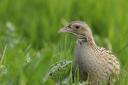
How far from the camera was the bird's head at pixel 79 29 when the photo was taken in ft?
23.1

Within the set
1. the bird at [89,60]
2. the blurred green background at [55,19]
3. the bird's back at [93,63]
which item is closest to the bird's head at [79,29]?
the bird at [89,60]

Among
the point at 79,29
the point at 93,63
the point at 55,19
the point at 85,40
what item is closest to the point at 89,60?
the point at 93,63

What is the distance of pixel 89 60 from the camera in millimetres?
6867

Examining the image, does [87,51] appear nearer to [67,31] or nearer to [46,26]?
[67,31]

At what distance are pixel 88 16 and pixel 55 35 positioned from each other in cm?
71

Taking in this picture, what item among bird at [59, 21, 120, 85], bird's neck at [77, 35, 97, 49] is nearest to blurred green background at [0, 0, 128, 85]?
bird at [59, 21, 120, 85]

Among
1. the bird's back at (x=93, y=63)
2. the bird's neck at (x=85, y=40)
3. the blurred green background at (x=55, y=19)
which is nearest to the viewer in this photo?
the bird's back at (x=93, y=63)

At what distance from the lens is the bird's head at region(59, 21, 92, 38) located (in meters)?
7.05

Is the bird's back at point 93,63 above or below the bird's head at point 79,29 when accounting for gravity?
below

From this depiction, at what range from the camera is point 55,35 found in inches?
434

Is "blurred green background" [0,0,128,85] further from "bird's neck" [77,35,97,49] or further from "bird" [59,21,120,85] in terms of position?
"bird's neck" [77,35,97,49]

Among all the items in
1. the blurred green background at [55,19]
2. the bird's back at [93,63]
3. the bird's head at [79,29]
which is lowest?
the bird's back at [93,63]

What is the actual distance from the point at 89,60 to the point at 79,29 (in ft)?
1.31

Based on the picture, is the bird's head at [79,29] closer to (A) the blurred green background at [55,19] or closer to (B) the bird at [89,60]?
(B) the bird at [89,60]
